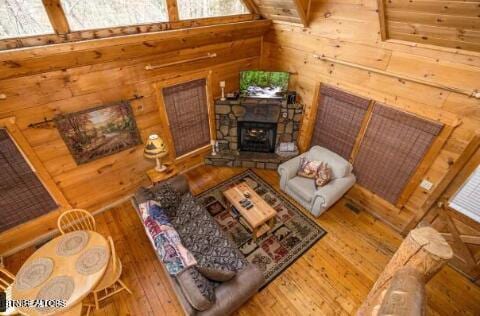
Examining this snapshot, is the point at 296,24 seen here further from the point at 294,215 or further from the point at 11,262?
the point at 11,262

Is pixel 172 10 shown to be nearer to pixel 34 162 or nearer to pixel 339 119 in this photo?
pixel 34 162

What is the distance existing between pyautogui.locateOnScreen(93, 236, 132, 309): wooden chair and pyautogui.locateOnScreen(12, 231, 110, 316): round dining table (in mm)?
175

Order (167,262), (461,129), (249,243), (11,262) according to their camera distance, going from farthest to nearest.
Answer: (249,243) < (11,262) < (461,129) < (167,262)

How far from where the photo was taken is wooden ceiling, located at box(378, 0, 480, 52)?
2.47m

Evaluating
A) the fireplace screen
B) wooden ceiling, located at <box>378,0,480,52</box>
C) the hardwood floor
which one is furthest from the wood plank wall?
the fireplace screen

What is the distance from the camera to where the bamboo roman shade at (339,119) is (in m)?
4.09

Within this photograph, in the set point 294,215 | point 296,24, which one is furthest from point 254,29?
point 294,215

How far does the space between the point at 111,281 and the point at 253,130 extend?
12.0ft

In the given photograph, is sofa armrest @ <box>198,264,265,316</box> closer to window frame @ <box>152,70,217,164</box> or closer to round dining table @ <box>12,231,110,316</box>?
round dining table @ <box>12,231,110,316</box>

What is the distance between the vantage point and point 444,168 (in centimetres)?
332

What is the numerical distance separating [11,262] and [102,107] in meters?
2.79

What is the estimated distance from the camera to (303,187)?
4.32 meters

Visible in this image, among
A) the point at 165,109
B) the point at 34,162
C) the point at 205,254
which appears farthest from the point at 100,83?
the point at 205,254

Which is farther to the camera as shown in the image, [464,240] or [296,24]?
[296,24]
